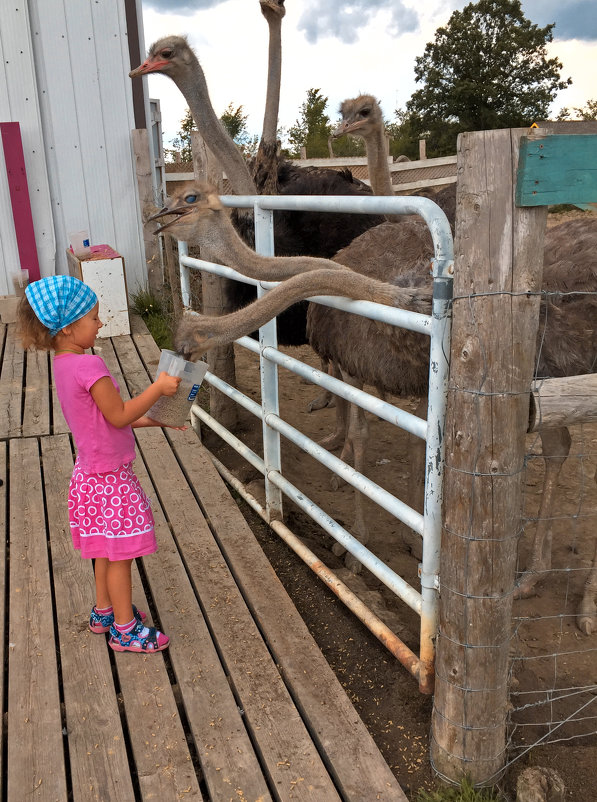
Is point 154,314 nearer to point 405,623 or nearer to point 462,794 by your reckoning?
point 405,623

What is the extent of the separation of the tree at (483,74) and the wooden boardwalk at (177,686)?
111ft

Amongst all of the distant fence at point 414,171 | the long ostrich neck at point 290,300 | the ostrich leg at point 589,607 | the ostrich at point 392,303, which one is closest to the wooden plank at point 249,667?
the ostrich at point 392,303

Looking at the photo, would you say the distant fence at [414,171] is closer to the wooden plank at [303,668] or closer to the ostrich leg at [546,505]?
the ostrich leg at [546,505]

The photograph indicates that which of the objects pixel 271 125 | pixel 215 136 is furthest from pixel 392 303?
pixel 271 125

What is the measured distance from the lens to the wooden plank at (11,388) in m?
4.48

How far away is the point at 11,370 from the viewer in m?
5.49

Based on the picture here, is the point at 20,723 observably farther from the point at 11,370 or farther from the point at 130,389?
the point at 11,370

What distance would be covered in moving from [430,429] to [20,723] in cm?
139

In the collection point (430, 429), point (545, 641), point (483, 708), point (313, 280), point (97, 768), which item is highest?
point (313, 280)

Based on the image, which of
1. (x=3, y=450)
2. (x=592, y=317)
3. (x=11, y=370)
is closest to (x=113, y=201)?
(x=11, y=370)

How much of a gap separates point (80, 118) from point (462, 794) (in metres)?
6.58

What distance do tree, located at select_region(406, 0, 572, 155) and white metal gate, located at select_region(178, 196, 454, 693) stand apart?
33.1 metres

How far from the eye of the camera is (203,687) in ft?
7.63

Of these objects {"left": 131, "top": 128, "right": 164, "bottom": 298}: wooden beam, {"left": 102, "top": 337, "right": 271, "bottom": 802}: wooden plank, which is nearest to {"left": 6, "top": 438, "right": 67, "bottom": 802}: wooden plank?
{"left": 102, "top": 337, "right": 271, "bottom": 802}: wooden plank
